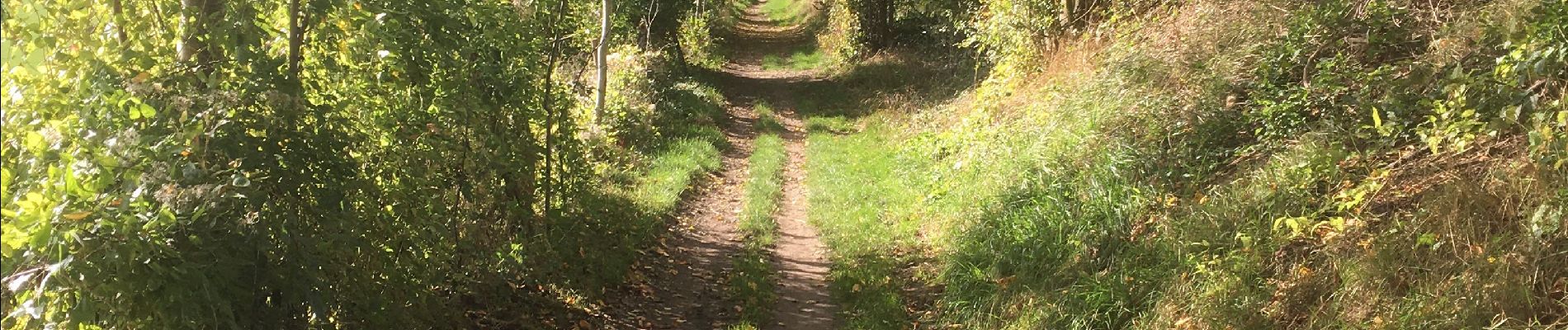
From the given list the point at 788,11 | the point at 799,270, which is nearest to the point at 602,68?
the point at 799,270

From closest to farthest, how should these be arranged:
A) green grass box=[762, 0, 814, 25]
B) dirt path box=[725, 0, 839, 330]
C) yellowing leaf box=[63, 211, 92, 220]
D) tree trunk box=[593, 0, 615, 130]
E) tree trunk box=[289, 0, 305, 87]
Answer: yellowing leaf box=[63, 211, 92, 220]
tree trunk box=[289, 0, 305, 87]
dirt path box=[725, 0, 839, 330]
tree trunk box=[593, 0, 615, 130]
green grass box=[762, 0, 814, 25]

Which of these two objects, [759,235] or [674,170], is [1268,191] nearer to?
[759,235]

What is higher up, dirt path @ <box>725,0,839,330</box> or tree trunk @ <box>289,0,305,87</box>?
tree trunk @ <box>289,0,305,87</box>

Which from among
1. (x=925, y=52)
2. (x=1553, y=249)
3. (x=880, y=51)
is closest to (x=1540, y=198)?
(x=1553, y=249)

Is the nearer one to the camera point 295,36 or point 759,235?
point 295,36

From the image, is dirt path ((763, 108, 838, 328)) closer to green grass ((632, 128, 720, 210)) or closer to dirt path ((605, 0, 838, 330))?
dirt path ((605, 0, 838, 330))

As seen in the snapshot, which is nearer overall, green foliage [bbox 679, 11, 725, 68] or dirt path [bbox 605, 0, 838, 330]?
dirt path [bbox 605, 0, 838, 330]

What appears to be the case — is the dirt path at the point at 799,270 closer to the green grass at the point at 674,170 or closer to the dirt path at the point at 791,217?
the dirt path at the point at 791,217

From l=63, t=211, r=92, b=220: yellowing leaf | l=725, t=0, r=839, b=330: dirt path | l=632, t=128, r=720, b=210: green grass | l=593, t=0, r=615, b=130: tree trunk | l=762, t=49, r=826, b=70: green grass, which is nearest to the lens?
l=63, t=211, r=92, b=220: yellowing leaf

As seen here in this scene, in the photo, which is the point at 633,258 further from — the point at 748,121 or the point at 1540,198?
the point at 748,121

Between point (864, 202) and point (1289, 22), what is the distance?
425 cm

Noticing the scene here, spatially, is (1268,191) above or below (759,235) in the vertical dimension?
above

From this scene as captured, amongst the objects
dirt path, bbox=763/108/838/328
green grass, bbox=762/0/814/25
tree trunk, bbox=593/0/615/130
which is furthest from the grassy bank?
green grass, bbox=762/0/814/25

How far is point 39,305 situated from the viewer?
254cm
